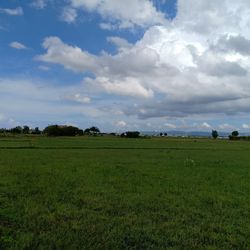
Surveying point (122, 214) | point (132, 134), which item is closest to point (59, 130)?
point (132, 134)

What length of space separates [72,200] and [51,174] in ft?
24.2

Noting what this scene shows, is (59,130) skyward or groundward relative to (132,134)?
skyward

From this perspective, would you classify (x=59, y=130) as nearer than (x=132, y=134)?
Yes

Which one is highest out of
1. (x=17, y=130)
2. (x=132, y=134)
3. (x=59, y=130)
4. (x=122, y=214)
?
(x=17, y=130)

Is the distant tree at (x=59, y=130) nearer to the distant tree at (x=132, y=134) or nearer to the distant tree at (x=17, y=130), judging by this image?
the distant tree at (x=17, y=130)

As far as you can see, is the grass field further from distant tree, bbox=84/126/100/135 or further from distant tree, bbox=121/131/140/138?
distant tree, bbox=84/126/100/135

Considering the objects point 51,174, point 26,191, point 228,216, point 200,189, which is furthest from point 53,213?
point 51,174

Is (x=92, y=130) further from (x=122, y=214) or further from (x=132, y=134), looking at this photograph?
(x=122, y=214)

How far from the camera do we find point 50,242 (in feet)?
24.1

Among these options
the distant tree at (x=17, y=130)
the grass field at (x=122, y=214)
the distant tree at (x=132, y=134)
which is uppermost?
the distant tree at (x=17, y=130)

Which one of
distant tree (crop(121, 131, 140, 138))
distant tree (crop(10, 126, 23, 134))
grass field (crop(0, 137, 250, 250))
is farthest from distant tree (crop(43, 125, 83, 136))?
grass field (crop(0, 137, 250, 250))

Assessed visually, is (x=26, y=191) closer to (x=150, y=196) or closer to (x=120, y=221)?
(x=150, y=196)

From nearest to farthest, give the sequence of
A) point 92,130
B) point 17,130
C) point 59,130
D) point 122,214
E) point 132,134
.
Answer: point 122,214
point 59,130
point 132,134
point 17,130
point 92,130

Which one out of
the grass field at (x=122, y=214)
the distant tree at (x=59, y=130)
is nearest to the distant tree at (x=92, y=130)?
the distant tree at (x=59, y=130)
